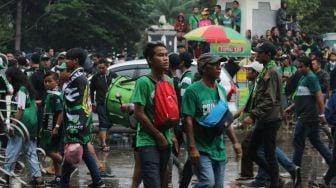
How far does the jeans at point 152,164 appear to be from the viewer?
8.88 metres

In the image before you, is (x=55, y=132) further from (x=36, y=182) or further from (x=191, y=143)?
(x=191, y=143)

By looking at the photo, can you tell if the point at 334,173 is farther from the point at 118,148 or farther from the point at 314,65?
the point at 118,148

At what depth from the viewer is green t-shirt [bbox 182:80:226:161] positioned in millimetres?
9250

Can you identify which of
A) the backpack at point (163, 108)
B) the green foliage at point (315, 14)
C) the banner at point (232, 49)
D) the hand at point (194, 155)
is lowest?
the hand at point (194, 155)

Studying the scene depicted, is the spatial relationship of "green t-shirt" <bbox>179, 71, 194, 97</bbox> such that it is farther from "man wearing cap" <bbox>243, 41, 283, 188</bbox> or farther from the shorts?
the shorts

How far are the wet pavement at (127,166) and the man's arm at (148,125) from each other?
4.09 m

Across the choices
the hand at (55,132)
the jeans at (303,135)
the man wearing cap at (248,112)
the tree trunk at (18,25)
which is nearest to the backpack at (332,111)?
the man wearing cap at (248,112)

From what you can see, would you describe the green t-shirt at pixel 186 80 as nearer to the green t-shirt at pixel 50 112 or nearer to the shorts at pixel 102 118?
the green t-shirt at pixel 50 112

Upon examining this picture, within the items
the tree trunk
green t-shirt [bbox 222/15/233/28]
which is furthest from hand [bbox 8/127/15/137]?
the tree trunk

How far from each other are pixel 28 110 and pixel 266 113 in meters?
3.26

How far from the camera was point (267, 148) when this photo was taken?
11.9 meters

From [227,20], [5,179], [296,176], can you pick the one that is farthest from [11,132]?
[227,20]

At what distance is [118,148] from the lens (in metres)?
18.2

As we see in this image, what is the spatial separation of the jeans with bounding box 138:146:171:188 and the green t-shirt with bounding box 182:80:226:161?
41 centimetres
